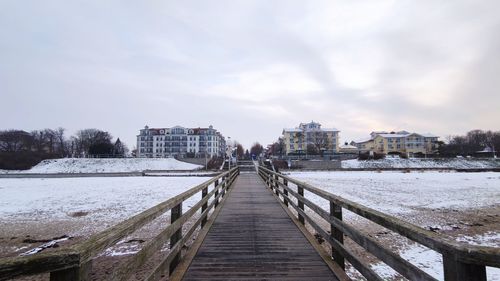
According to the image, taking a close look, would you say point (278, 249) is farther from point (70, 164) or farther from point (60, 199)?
point (70, 164)

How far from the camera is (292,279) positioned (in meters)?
3.81

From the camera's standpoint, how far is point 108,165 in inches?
2589

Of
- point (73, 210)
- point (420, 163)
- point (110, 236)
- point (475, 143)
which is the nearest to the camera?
point (110, 236)

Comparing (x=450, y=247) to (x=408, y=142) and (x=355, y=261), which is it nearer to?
(x=355, y=261)

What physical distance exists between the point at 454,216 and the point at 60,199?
2060 cm

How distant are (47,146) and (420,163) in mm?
113836

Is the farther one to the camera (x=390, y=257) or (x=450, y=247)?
(x=390, y=257)

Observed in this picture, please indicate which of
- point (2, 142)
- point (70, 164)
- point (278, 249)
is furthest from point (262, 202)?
point (2, 142)

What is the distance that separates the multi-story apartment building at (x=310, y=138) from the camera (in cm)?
9138

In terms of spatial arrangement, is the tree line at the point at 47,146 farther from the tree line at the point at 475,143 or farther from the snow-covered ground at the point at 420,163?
the tree line at the point at 475,143

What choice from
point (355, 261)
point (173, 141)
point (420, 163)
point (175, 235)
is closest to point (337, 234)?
point (355, 261)

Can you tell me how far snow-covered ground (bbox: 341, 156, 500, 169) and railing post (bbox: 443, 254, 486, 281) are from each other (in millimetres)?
60542

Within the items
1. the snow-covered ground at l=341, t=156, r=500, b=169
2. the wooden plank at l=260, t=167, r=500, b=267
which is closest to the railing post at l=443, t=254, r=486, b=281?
the wooden plank at l=260, t=167, r=500, b=267

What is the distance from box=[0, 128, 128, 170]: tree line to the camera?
226ft
